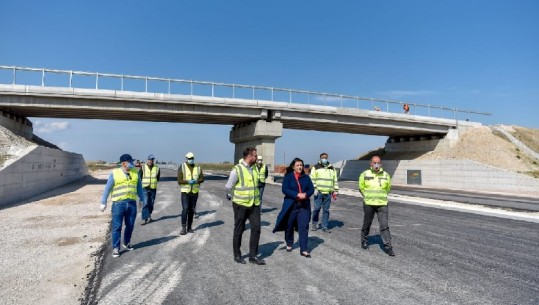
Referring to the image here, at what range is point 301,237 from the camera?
21.9 ft

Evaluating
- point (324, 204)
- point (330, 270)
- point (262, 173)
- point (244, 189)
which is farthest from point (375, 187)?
point (262, 173)

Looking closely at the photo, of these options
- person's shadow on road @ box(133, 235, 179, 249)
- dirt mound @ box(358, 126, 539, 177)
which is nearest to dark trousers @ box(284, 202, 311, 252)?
person's shadow on road @ box(133, 235, 179, 249)

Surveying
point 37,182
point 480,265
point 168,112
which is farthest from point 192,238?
point 168,112

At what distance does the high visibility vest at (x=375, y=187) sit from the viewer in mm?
7078

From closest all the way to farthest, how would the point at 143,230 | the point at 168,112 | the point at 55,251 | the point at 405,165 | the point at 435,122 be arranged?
the point at 55,251, the point at 143,230, the point at 168,112, the point at 405,165, the point at 435,122

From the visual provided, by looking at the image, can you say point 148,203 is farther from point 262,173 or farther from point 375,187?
point 375,187

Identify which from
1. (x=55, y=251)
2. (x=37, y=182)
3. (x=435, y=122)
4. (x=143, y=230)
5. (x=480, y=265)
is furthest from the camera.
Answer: (x=435, y=122)

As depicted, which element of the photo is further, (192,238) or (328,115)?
(328,115)

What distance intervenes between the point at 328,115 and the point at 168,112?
1571 centimetres

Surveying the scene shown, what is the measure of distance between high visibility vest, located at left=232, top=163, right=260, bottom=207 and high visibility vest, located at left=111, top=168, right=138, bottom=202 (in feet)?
7.18

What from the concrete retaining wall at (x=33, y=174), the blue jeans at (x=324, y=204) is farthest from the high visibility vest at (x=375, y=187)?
the concrete retaining wall at (x=33, y=174)

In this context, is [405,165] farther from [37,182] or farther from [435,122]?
[37,182]

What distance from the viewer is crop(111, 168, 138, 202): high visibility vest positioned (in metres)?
6.63

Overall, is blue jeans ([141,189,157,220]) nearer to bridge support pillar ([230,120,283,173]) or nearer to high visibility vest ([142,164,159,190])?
high visibility vest ([142,164,159,190])
